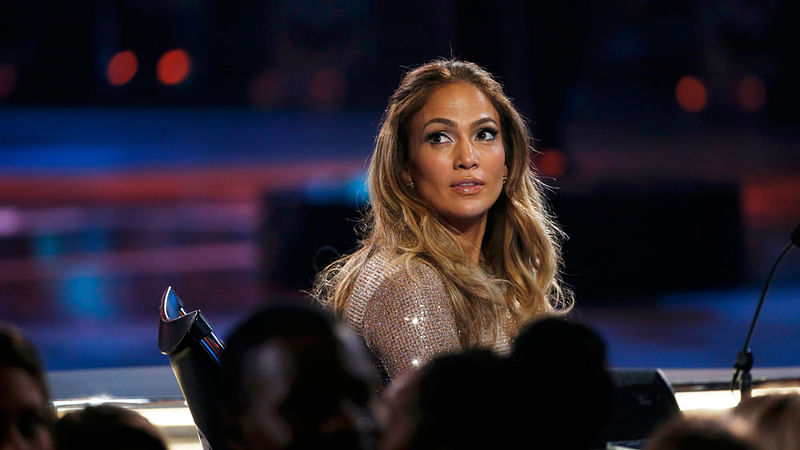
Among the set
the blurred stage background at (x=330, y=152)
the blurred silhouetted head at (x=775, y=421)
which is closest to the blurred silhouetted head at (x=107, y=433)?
the blurred silhouetted head at (x=775, y=421)

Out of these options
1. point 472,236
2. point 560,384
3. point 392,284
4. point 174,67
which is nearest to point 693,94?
point 174,67

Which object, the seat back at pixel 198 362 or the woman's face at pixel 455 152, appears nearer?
the seat back at pixel 198 362

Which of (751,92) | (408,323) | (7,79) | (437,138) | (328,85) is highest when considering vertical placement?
(7,79)

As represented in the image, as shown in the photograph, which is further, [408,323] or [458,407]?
[408,323]

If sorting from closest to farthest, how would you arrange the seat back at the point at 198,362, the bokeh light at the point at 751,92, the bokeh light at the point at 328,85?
the seat back at the point at 198,362, the bokeh light at the point at 328,85, the bokeh light at the point at 751,92

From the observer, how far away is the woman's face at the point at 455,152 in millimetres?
2328

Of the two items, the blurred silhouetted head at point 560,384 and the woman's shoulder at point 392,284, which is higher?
the blurred silhouetted head at point 560,384

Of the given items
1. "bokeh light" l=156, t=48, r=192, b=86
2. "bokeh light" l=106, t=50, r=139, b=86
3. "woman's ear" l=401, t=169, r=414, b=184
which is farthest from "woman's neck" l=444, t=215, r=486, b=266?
"bokeh light" l=156, t=48, r=192, b=86

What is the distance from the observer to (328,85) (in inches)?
541

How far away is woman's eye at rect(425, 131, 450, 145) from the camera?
2.34 metres

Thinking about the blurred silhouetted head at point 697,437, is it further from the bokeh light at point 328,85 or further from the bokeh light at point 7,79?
the bokeh light at point 328,85

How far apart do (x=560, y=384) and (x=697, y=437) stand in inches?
4.5

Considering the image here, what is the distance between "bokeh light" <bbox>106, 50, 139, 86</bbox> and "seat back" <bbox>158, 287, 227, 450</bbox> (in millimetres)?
9819

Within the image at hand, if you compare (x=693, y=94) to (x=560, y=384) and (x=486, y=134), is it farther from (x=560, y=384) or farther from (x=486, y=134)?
(x=560, y=384)
